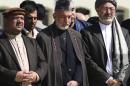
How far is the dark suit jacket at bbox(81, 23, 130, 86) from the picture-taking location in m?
8.40

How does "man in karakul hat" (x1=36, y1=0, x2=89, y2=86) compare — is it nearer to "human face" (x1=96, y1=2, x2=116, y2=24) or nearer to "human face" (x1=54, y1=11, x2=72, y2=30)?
"human face" (x1=54, y1=11, x2=72, y2=30)

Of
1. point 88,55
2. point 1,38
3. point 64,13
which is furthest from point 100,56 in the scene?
point 1,38

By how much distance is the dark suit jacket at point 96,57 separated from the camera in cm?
840

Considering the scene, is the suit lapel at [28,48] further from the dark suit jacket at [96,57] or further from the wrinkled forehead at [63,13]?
the dark suit jacket at [96,57]

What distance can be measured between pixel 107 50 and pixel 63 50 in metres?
0.60

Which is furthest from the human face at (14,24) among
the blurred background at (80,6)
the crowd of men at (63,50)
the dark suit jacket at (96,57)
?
the blurred background at (80,6)

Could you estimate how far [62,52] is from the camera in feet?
27.1

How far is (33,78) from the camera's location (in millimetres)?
7938

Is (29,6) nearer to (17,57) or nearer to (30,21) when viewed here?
(30,21)

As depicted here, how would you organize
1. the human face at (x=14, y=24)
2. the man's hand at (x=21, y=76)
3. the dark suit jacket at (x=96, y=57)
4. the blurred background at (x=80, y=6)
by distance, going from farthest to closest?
the blurred background at (x=80, y=6) < the dark suit jacket at (x=96, y=57) < the human face at (x=14, y=24) < the man's hand at (x=21, y=76)

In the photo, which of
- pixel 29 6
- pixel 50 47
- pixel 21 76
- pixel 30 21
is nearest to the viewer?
pixel 21 76

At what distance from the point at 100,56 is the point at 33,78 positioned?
1010mm

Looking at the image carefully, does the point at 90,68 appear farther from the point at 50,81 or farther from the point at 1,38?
the point at 1,38

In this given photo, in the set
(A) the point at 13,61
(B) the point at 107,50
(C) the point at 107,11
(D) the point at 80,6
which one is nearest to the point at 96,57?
(B) the point at 107,50
